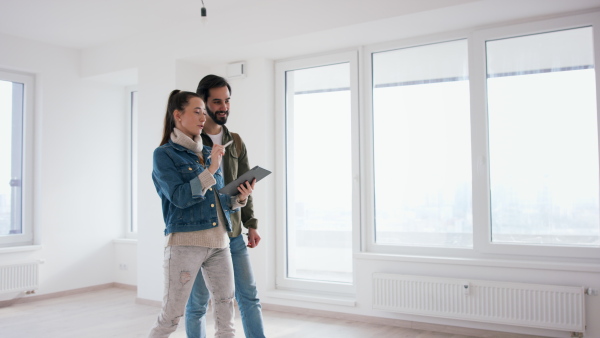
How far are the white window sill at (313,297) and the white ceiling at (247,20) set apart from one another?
6.59ft

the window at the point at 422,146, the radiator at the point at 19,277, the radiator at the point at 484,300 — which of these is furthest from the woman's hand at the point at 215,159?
the radiator at the point at 19,277

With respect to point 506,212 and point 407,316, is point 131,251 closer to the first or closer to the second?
point 407,316

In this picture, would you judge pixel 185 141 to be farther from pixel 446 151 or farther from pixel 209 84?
pixel 446 151

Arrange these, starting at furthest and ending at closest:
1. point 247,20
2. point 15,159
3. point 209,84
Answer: point 15,159 < point 247,20 < point 209,84

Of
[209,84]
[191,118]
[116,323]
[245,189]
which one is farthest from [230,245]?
[116,323]

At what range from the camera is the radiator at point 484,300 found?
10.7 feet

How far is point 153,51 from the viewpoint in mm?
4801

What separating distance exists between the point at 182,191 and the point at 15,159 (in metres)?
3.70

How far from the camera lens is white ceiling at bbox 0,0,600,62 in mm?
3467

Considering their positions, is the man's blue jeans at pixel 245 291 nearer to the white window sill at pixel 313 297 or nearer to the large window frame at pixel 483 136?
the white window sill at pixel 313 297

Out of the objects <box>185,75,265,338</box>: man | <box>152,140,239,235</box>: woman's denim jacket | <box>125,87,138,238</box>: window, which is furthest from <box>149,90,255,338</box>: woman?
<box>125,87,138,238</box>: window

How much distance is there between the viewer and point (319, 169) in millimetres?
4480

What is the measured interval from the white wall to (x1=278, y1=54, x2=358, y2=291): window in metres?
2.17

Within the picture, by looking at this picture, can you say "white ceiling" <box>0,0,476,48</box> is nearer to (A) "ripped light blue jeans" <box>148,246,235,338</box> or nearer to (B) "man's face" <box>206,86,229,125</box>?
(B) "man's face" <box>206,86,229,125</box>
